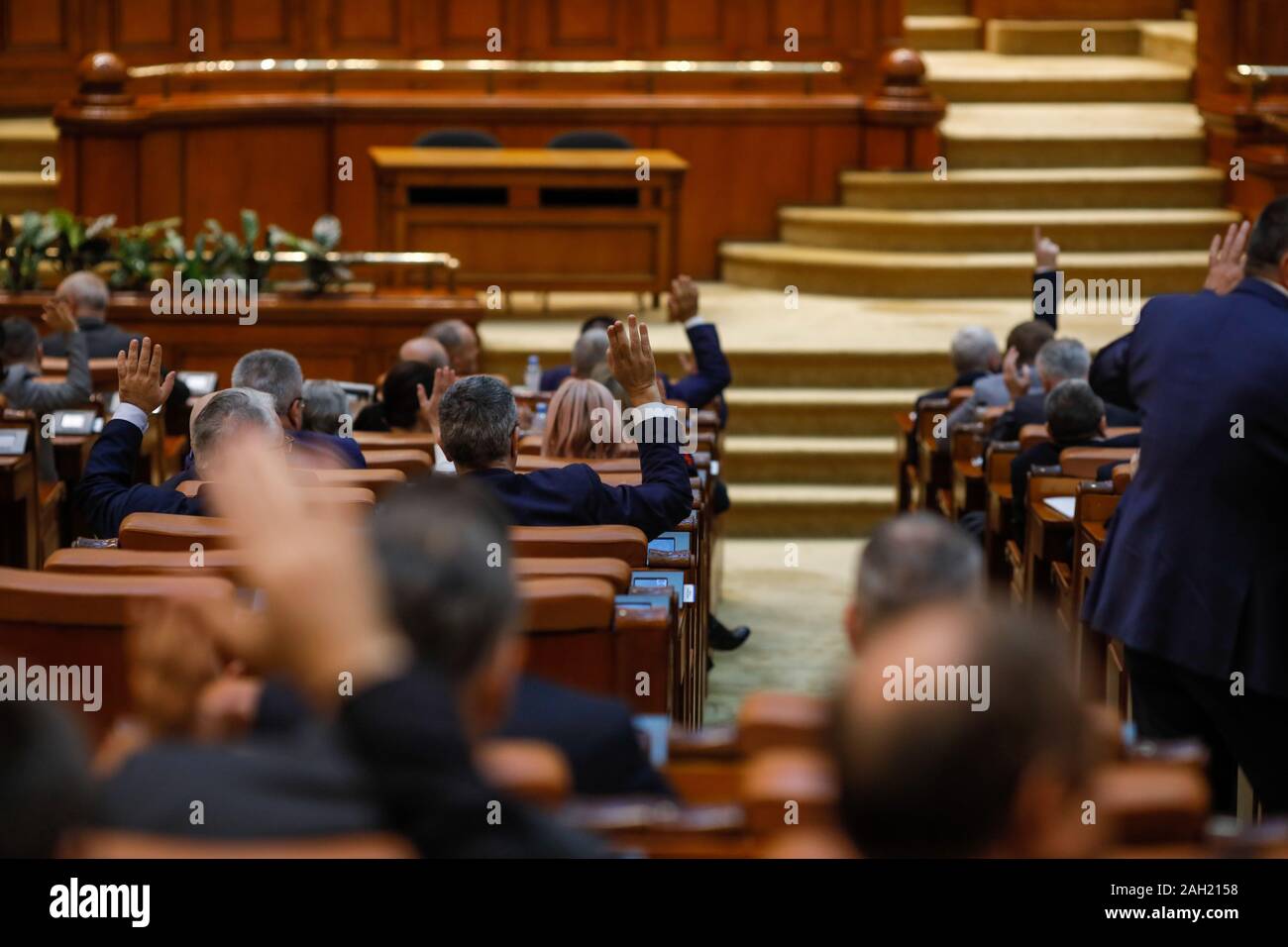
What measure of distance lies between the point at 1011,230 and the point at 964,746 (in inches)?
383

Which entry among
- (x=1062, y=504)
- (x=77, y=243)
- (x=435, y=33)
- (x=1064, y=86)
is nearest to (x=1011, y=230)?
(x=1064, y=86)

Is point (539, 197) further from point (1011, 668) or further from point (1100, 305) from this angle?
point (1011, 668)

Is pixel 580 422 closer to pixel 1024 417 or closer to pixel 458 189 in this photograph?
pixel 1024 417

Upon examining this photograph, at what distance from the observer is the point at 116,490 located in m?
4.26

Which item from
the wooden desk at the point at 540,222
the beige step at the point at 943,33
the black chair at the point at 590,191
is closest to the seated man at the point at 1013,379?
the wooden desk at the point at 540,222

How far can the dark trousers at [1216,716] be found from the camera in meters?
3.50

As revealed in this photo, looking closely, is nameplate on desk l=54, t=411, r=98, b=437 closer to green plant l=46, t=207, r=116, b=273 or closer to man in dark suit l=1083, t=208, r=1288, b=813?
green plant l=46, t=207, r=116, b=273

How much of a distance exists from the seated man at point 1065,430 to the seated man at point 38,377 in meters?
2.93

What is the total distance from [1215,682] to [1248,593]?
0.17 meters

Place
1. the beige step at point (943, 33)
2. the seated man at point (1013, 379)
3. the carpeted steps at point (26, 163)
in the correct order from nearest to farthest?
the seated man at point (1013, 379) → the carpeted steps at point (26, 163) → the beige step at point (943, 33)

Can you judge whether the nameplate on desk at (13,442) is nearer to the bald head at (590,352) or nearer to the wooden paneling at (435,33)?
the bald head at (590,352)

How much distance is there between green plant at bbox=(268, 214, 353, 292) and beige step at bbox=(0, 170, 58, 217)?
8.67ft

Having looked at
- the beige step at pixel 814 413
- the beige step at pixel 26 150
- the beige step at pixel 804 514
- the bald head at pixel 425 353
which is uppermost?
the beige step at pixel 26 150
